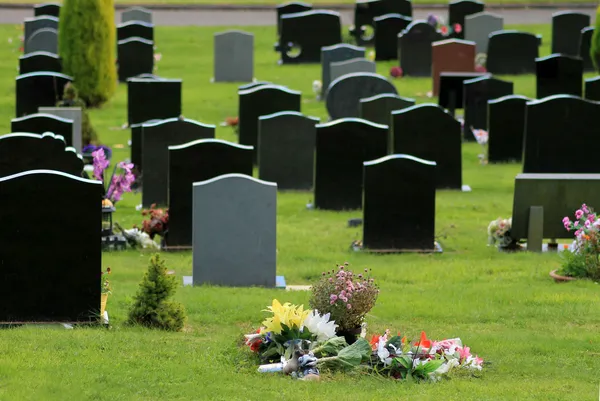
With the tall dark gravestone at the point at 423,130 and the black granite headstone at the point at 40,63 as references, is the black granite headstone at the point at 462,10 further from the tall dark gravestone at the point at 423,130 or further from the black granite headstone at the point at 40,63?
the tall dark gravestone at the point at 423,130

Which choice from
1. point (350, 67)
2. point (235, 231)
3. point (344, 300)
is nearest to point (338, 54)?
point (350, 67)

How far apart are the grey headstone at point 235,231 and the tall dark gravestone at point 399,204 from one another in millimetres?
2182

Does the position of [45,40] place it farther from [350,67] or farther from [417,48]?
[417,48]

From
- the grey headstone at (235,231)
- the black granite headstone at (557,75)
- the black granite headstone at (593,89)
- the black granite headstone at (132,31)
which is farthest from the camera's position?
the black granite headstone at (132,31)

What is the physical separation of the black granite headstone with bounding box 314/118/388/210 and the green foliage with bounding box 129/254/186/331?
7229mm

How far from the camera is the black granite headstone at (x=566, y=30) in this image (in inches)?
1296

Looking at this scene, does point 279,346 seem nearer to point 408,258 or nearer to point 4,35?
point 408,258

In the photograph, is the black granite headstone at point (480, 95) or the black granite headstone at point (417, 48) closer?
the black granite headstone at point (480, 95)

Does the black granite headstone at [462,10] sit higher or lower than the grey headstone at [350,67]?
higher

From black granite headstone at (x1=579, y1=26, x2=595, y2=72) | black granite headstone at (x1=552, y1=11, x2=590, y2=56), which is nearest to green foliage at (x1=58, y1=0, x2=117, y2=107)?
black granite headstone at (x1=579, y1=26, x2=595, y2=72)

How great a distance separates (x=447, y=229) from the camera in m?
16.7

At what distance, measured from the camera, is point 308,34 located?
32219 mm

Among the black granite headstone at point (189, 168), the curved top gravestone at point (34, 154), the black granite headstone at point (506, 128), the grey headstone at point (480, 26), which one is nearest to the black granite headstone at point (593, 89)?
the black granite headstone at point (506, 128)

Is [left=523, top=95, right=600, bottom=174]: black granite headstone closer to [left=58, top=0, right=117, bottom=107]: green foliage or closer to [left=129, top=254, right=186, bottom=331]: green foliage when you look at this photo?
[left=129, top=254, right=186, bottom=331]: green foliage
